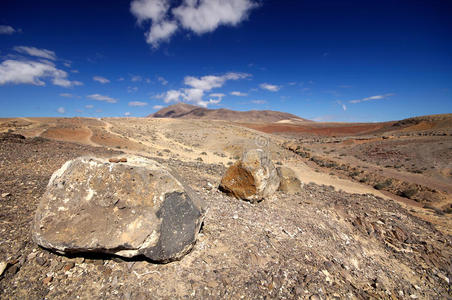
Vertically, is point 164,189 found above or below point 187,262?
above

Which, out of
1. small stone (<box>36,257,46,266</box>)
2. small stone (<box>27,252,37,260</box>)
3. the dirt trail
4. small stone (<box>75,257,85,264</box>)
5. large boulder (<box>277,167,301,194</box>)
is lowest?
the dirt trail

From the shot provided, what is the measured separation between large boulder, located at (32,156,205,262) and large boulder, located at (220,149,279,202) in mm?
4557

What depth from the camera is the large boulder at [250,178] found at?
27.8ft

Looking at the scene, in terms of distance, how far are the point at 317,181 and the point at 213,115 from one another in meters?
150

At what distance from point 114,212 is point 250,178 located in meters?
5.69

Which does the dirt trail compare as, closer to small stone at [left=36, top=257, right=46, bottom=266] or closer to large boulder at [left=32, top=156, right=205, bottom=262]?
large boulder at [left=32, top=156, right=205, bottom=262]

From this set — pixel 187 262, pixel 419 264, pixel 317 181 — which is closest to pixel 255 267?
pixel 187 262

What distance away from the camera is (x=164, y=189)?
13.4 feet

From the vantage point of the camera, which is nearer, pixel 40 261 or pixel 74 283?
pixel 74 283

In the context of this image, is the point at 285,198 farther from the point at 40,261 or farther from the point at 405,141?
the point at 405,141

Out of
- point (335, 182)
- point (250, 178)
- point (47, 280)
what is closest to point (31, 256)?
point (47, 280)

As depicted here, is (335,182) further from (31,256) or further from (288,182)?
(31,256)

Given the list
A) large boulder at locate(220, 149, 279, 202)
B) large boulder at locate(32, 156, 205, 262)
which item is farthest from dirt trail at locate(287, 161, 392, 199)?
large boulder at locate(32, 156, 205, 262)

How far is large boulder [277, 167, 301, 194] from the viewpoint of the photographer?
11.0 m
